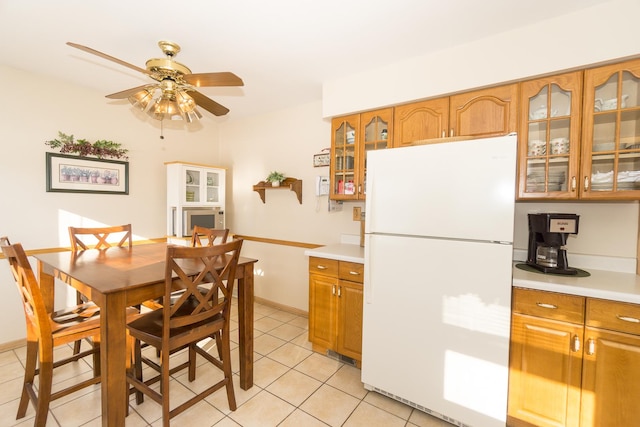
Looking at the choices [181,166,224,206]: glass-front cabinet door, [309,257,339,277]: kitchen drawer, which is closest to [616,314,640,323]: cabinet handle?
[309,257,339,277]: kitchen drawer

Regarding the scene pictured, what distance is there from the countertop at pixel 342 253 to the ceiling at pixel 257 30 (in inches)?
62.9

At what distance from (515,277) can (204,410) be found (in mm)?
2125

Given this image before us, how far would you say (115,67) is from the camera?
2.52 metres

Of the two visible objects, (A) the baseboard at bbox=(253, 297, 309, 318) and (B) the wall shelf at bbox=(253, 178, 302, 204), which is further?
(A) the baseboard at bbox=(253, 297, 309, 318)

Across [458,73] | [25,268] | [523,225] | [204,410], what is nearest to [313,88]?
[458,73]

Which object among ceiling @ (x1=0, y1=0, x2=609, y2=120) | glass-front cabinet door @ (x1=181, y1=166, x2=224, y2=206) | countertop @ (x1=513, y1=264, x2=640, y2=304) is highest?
ceiling @ (x1=0, y1=0, x2=609, y2=120)

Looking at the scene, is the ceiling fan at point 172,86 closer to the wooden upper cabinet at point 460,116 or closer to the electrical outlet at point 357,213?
the wooden upper cabinet at point 460,116

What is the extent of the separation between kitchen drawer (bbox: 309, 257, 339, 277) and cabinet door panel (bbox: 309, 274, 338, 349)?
0.04m

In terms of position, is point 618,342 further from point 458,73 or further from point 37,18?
point 37,18

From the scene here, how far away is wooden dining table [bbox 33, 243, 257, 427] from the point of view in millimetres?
1366

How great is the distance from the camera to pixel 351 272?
232cm

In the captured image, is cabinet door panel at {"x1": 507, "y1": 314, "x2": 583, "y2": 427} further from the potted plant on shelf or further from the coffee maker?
the potted plant on shelf

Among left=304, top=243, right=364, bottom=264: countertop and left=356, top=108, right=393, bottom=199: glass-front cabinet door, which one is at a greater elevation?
left=356, top=108, right=393, bottom=199: glass-front cabinet door

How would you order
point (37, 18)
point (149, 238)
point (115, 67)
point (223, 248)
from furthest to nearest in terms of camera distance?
point (149, 238) < point (115, 67) < point (37, 18) < point (223, 248)
